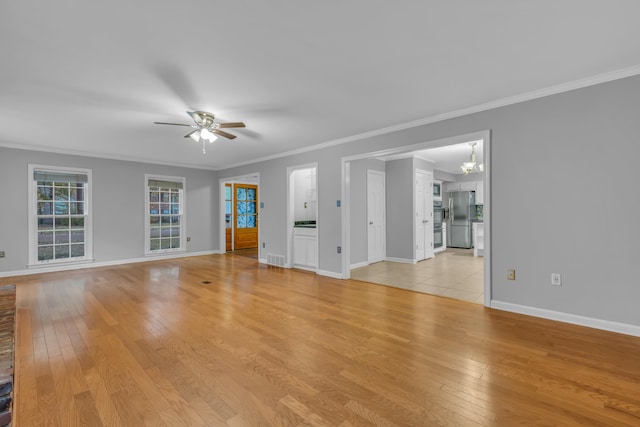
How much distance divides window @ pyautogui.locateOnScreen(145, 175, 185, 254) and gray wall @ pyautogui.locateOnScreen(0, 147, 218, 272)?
16 cm

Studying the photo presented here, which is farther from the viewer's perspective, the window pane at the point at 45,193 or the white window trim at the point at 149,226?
the white window trim at the point at 149,226

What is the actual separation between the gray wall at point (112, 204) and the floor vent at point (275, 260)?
8.52ft

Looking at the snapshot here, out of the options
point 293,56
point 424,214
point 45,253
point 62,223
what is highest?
point 293,56

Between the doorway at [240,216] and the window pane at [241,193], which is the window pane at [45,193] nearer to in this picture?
the doorway at [240,216]

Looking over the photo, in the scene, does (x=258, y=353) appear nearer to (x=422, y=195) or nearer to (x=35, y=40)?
(x=35, y=40)

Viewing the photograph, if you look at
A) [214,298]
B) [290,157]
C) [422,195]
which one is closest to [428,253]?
[422,195]

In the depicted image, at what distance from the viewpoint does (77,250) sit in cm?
625

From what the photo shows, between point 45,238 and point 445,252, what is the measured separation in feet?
31.8

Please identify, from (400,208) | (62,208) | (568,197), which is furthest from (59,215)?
(568,197)

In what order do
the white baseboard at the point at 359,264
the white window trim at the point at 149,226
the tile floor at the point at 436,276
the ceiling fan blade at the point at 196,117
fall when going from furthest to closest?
the white window trim at the point at 149,226, the white baseboard at the point at 359,264, the tile floor at the point at 436,276, the ceiling fan blade at the point at 196,117

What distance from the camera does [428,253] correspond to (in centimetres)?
733

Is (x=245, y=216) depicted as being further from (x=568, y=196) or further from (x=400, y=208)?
(x=568, y=196)

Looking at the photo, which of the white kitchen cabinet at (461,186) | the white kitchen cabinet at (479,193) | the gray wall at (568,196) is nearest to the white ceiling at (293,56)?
A: the gray wall at (568,196)

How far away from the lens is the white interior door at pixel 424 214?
6914 millimetres
